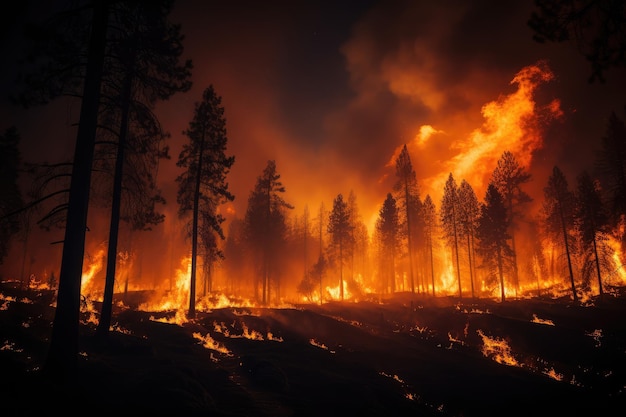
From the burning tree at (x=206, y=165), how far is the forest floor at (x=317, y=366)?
8278 millimetres

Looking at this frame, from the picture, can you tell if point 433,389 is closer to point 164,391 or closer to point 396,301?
point 164,391

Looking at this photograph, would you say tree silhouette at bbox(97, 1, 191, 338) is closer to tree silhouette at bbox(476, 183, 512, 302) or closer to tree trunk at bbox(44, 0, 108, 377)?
tree trunk at bbox(44, 0, 108, 377)

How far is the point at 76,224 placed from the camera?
30.7 feet

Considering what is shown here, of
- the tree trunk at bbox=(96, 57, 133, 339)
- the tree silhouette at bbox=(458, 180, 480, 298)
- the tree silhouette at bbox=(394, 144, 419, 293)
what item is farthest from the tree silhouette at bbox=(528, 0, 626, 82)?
the tree silhouette at bbox=(458, 180, 480, 298)

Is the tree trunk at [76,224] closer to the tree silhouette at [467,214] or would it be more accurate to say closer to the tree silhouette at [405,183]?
the tree silhouette at [405,183]

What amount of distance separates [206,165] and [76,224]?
63.2ft

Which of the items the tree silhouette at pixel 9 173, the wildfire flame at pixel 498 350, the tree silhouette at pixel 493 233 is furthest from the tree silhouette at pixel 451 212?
the tree silhouette at pixel 9 173

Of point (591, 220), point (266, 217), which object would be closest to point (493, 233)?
point (591, 220)

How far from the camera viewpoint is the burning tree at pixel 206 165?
2764 cm

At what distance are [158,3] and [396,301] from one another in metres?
43.7

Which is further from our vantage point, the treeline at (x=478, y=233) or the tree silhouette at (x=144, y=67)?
the treeline at (x=478, y=233)

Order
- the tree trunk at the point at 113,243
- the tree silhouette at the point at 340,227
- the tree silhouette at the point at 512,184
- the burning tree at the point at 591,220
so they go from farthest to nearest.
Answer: the tree silhouette at the point at 340,227 → the tree silhouette at the point at 512,184 → the burning tree at the point at 591,220 → the tree trunk at the point at 113,243

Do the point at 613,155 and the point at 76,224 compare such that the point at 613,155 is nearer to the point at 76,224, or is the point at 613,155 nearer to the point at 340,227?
the point at 340,227

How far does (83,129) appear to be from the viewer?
9.77m
